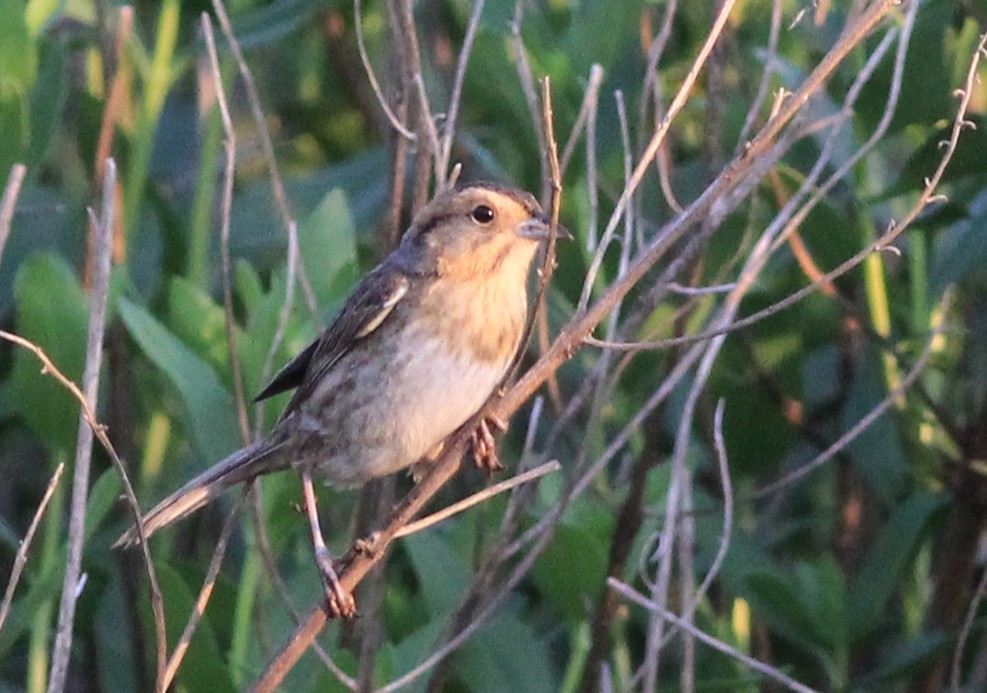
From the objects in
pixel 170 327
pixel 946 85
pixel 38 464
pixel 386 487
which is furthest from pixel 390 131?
pixel 38 464

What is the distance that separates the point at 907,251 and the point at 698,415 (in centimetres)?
58

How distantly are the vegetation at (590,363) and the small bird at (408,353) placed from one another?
0.08 metres

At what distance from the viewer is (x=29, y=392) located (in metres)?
3.12

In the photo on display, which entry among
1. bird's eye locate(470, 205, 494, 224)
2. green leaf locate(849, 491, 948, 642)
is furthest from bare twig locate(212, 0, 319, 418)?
green leaf locate(849, 491, 948, 642)

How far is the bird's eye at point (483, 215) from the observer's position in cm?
296

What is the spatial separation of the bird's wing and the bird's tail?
12cm

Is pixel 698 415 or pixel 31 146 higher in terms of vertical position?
pixel 31 146

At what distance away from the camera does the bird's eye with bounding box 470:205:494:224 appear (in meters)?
2.96

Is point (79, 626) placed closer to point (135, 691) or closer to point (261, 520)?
point (135, 691)

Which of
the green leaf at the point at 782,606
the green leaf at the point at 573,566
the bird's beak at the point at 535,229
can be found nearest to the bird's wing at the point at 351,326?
the bird's beak at the point at 535,229

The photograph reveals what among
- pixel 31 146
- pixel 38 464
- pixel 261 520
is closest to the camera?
pixel 261 520

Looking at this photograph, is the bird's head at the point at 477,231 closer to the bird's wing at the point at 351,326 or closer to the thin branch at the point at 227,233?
the bird's wing at the point at 351,326

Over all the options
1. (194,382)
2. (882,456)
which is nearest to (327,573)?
(194,382)

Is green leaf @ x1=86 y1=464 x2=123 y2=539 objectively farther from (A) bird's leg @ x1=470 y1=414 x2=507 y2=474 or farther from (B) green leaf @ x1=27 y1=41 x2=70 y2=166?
(B) green leaf @ x1=27 y1=41 x2=70 y2=166
